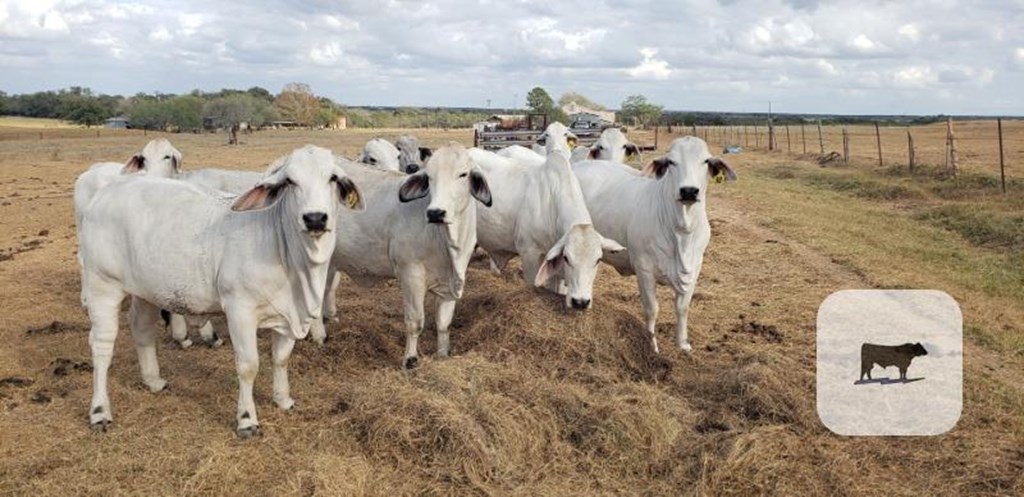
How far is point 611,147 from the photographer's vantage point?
1203cm

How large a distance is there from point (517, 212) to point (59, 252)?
849 centimetres

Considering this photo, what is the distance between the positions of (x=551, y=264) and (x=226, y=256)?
2.63 metres

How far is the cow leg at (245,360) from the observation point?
5.28 m

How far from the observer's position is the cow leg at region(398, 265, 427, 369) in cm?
677

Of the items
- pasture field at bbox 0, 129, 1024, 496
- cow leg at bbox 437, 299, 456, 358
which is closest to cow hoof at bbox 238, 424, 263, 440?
pasture field at bbox 0, 129, 1024, 496

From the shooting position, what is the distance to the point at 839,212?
54.7 ft

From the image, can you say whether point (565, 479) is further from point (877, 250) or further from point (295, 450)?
point (877, 250)

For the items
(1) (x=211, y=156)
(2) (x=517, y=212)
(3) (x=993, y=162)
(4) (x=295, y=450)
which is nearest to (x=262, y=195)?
(4) (x=295, y=450)

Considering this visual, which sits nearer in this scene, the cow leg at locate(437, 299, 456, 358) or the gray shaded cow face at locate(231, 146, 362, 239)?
the gray shaded cow face at locate(231, 146, 362, 239)

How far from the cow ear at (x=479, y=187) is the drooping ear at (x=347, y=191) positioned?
4.22 ft

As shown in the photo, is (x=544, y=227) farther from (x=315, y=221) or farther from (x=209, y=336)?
(x=209, y=336)

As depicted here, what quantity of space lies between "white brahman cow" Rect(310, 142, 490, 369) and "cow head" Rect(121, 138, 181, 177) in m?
2.55

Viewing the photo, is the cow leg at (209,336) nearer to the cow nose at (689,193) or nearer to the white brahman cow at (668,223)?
the white brahman cow at (668,223)

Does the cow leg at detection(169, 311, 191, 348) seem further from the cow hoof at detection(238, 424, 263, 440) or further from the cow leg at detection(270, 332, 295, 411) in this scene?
the cow hoof at detection(238, 424, 263, 440)
